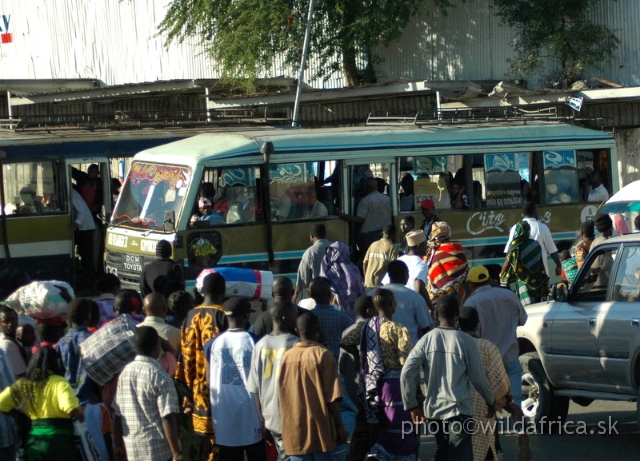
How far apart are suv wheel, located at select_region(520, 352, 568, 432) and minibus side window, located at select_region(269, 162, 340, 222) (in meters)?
4.66

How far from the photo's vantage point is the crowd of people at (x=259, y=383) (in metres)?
6.23

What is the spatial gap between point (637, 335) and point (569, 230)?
289 inches

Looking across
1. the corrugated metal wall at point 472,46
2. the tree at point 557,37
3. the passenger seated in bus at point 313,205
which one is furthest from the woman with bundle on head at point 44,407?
the corrugated metal wall at point 472,46

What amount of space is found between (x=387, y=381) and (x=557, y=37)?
1781 centimetres

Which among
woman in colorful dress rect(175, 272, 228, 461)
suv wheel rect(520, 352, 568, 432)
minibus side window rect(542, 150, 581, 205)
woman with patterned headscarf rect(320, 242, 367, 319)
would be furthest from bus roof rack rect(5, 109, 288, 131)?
woman in colorful dress rect(175, 272, 228, 461)

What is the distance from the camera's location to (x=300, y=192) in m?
13.3

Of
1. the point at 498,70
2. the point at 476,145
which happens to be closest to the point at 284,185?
the point at 476,145

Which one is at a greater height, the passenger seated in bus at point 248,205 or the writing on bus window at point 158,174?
the writing on bus window at point 158,174

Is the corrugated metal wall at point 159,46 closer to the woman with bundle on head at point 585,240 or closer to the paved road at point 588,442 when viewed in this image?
the woman with bundle on head at point 585,240

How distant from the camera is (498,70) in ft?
83.2

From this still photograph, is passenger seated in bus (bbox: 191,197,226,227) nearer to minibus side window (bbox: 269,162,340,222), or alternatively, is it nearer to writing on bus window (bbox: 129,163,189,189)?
writing on bus window (bbox: 129,163,189,189)

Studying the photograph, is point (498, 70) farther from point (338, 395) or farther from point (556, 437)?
point (338, 395)

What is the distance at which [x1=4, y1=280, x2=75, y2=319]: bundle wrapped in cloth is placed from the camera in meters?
7.70

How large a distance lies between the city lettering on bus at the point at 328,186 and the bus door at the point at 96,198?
6.03 ft
